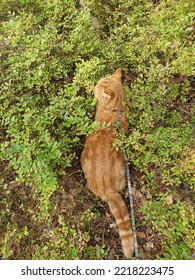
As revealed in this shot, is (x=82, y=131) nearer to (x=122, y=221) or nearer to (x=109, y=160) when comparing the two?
(x=109, y=160)

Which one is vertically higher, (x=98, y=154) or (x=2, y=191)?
(x=98, y=154)

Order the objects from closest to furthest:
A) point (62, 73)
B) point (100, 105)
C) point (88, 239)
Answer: point (88, 239) < point (100, 105) < point (62, 73)

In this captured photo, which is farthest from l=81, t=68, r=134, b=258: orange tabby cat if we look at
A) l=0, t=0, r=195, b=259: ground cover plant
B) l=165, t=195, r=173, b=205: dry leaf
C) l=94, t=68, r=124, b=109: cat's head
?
l=165, t=195, r=173, b=205: dry leaf

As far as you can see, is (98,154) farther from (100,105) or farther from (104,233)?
(104,233)

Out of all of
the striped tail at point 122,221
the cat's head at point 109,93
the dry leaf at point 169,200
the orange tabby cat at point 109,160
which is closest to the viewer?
the striped tail at point 122,221

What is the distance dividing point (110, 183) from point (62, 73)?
1561 millimetres

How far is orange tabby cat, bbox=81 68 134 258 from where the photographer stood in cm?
295

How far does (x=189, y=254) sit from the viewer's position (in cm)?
282

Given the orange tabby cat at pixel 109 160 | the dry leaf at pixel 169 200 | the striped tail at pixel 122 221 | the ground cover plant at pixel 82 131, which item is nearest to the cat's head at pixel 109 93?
the orange tabby cat at pixel 109 160

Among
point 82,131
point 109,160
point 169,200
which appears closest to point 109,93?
point 82,131

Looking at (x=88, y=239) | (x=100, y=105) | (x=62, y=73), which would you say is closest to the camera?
(x=88, y=239)

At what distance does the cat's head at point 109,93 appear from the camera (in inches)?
129

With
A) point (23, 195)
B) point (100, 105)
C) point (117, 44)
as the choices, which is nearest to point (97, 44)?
point (117, 44)

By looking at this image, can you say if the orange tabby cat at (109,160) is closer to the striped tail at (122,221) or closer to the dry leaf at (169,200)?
the striped tail at (122,221)
